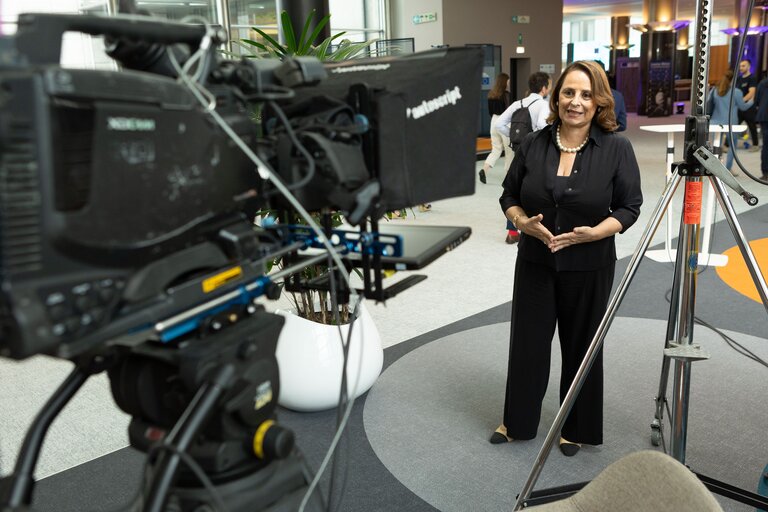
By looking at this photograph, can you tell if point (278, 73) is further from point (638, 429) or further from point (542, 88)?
point (542, 88)

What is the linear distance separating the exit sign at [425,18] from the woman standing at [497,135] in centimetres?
313

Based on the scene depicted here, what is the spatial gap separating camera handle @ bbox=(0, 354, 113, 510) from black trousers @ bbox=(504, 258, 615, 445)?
182 cm

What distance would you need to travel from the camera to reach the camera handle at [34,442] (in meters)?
0.95

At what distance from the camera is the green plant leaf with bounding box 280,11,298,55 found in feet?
10.0

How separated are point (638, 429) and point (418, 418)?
90 cm

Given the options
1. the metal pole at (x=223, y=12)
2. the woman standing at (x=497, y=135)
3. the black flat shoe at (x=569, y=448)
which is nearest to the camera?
the black flat shoe at (x=569, y=448)

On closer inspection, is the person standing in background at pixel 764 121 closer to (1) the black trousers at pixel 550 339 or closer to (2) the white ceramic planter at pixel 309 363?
(1) the black trousers at pixel 550 339

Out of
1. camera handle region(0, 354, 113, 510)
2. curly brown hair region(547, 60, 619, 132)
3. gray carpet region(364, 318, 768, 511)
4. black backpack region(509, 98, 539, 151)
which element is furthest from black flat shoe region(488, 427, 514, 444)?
black backpack region(509, 98, 539, 151)

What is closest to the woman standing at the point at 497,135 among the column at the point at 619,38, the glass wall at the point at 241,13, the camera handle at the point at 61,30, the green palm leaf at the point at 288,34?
the glass wall at the point at 241,13

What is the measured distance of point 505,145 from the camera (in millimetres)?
7684

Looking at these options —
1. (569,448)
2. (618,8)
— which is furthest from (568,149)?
(618,8)

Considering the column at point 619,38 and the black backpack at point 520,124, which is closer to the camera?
the black backpack at point 520,124

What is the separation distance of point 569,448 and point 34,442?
2.13 metres

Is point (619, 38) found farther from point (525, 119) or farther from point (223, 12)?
point (525, 119)
